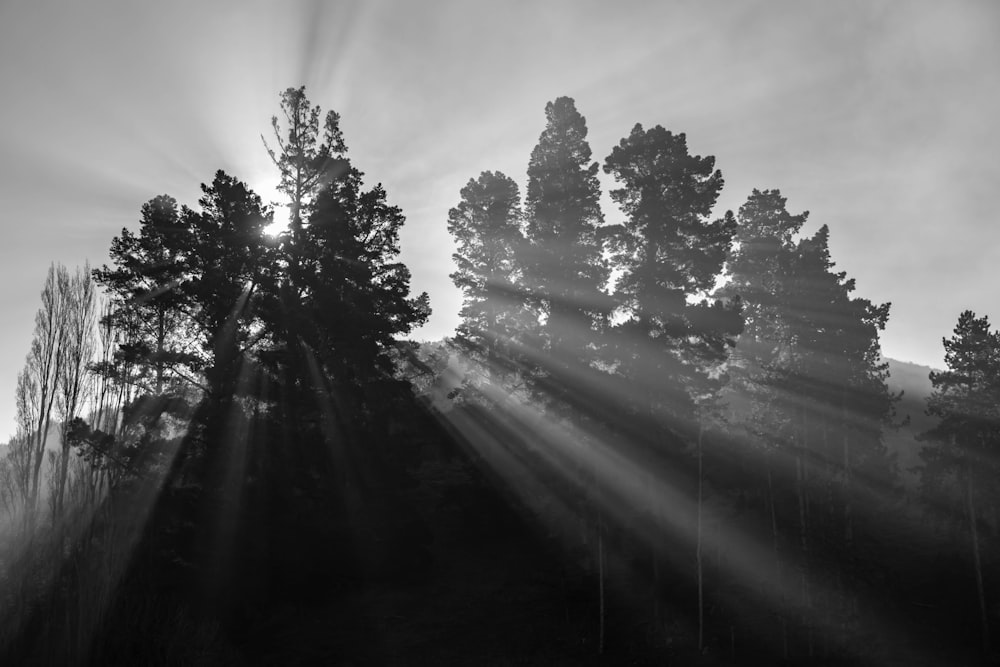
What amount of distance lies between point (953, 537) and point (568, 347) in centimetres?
2175

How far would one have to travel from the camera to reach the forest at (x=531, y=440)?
19.8 m

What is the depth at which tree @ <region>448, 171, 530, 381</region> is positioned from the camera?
26.7m

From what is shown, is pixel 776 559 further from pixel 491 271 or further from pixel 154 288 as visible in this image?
pixel 154 288

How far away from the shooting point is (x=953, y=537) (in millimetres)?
29344

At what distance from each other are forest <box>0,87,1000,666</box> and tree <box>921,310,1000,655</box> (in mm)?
121

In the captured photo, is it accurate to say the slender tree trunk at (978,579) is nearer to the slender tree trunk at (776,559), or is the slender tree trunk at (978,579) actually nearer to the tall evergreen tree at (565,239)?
the slender tree trunk at (776,559)

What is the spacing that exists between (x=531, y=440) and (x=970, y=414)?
759 inches

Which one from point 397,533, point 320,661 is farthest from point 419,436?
point 320,661

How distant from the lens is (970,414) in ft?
86.3

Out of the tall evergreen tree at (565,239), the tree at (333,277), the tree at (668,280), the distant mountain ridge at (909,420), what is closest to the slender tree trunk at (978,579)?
the distant mountain ridge at (909,420)

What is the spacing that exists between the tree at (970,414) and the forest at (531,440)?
0.12 metres

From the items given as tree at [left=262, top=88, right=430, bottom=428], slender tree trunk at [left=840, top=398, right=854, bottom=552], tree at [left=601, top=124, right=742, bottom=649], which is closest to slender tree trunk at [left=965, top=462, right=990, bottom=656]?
slender tree trunk at [left=840, top=398, right=854, bottom=552]

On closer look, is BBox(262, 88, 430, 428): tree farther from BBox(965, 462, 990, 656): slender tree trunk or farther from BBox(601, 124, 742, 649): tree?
BBox(965, 462, 990, 656): slender tree trunk

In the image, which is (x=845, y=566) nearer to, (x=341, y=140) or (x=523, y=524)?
(x=523, y=524)
